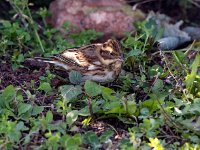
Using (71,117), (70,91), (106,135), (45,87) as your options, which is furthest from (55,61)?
(106,135)

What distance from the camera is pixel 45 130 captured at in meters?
4.85

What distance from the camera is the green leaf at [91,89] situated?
533cm

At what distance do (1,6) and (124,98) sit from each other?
368 cm

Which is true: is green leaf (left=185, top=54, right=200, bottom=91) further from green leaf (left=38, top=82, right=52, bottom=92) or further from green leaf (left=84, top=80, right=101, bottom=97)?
green leaf (left=38, top=82, right=52, bottom=92)

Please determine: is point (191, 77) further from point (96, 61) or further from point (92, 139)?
point (92, 139)

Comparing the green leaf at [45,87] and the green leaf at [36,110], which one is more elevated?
the green leaf at [45,87]

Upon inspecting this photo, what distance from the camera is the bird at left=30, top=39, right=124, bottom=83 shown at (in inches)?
231

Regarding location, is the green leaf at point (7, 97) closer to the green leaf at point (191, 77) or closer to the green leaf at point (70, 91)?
the green leaf at point (70, 91)

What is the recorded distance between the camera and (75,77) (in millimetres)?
5781

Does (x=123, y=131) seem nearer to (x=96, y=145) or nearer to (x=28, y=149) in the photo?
(x=96, y=145)

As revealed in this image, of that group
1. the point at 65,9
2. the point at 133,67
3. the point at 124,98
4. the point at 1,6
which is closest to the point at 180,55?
the point at 133,67

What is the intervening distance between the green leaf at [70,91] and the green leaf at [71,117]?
398mm

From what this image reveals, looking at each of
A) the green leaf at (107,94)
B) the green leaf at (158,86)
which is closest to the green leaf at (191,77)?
the green leaf at (158,86)

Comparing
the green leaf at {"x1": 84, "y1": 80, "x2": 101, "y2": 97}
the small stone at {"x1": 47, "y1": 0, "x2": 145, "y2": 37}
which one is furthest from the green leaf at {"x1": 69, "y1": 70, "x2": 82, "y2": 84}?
the small stone at {"x1": 47, "y1": 0, "x2": 145, "y2": 37}
